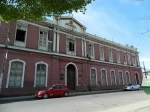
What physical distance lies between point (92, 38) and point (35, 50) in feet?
41.1

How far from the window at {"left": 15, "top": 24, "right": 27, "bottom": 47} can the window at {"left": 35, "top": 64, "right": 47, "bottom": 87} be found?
3620 millimetres

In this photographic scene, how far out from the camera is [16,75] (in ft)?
54.6

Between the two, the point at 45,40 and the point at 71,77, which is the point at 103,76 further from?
the point at 45,40

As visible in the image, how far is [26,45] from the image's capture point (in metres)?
18.0

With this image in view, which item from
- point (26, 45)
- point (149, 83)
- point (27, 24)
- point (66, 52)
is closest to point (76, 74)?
point (66, 52)

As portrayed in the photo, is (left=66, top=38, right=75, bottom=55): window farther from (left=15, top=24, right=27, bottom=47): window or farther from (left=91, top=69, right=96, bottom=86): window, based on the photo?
(left=15, top=24, right=27, bottom=47): window

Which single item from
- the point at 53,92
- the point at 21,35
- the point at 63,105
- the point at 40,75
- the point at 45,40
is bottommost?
the point at 63,105

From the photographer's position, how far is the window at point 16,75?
636 inches

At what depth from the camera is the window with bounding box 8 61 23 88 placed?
636 inches

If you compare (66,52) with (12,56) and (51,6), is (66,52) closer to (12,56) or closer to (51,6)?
(12,56)

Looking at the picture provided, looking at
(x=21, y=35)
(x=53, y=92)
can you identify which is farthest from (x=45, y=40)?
(x=53, y=92)

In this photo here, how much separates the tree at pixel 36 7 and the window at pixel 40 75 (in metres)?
12.0

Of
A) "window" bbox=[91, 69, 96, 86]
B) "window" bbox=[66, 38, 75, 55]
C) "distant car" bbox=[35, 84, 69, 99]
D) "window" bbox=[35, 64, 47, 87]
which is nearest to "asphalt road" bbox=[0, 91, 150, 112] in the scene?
"distant car" bbox=[35, 84, 69, 99]

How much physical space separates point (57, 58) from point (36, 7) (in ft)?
44.8
